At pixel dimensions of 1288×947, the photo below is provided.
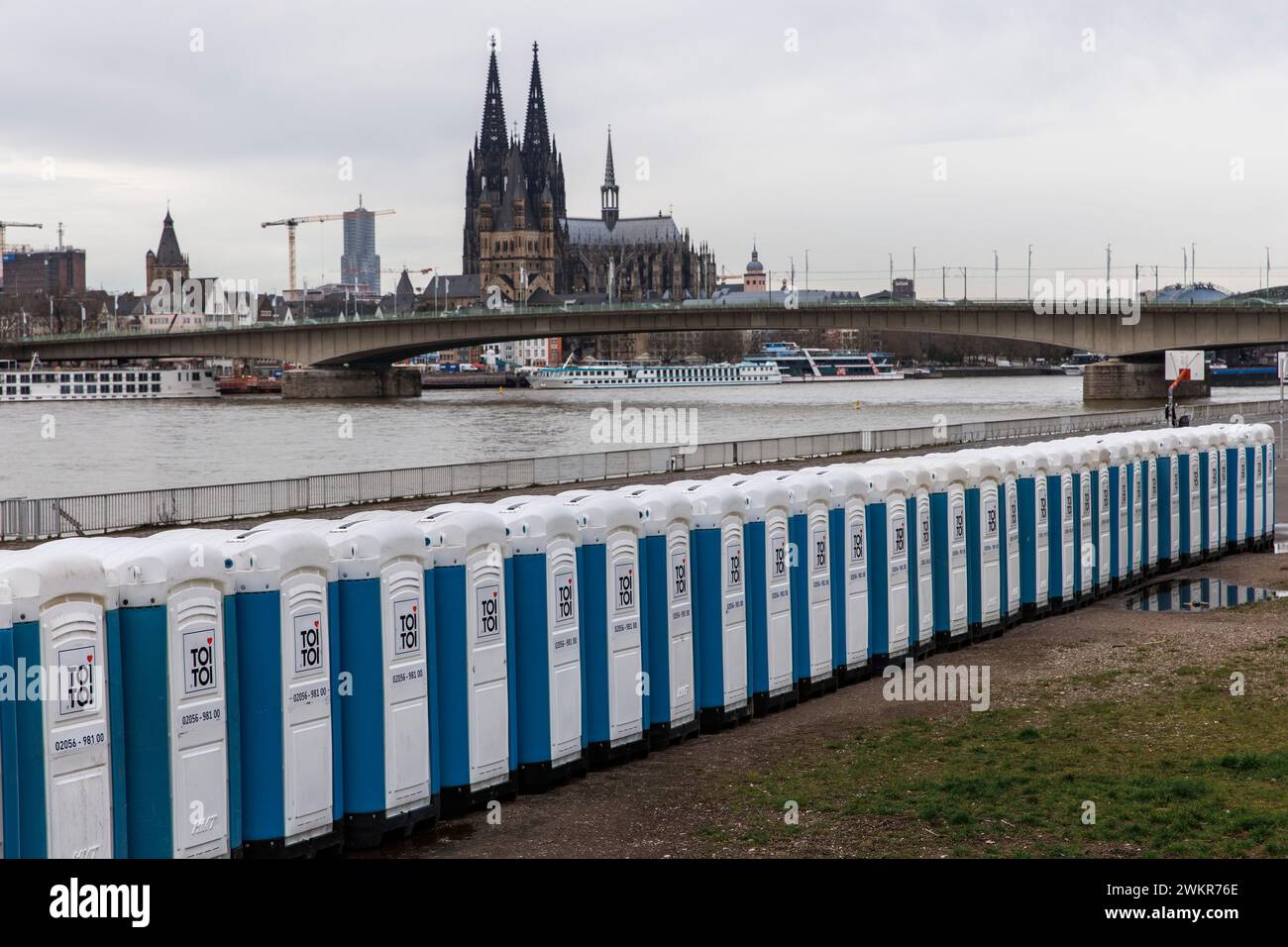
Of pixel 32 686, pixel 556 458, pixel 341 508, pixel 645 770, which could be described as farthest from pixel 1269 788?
pixel 556 458

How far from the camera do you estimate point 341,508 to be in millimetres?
28766

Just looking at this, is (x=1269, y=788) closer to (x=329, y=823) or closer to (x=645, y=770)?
(x=645, y=770)

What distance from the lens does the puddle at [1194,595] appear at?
19.2m

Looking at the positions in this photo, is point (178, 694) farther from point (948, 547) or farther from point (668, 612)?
point (948, 547)

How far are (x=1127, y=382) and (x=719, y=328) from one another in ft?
74.9

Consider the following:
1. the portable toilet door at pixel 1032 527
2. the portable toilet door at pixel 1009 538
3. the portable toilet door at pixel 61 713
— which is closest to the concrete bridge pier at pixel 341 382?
the portable toilet door at pixel 1032 527

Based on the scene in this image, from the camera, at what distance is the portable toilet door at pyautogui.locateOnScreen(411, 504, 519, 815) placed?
419 inches

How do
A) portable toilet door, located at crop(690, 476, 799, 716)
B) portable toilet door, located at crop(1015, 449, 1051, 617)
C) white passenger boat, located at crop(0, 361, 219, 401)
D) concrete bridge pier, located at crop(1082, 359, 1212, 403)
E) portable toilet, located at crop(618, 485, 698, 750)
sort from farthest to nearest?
white passenger boat, located at crop(0, 361, 219, 401) → concrete bridge pier, located at crop(1082, 359, 1212, 403) → portable toilet door, located at crop(1015, 449, 1051, 617) → portable toilet door, located at crop(690, 476, 799, 716) → portable toilet, located at crop(618, 485, 698, 750)

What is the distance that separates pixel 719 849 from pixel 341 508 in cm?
2032

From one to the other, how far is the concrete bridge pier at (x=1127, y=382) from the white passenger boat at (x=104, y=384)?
6958cm

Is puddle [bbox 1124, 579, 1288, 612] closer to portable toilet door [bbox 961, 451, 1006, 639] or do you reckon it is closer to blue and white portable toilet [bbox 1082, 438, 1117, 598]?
blue and white portable toilet [bbox 1082, 438, 1117, 598]

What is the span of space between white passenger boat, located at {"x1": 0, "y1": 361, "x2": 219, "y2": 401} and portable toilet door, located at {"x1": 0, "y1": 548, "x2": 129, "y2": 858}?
4516 inches

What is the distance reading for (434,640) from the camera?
10.6 meters

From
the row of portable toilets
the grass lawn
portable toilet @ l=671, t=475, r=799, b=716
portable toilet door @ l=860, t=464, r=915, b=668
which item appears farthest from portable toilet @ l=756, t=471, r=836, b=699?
the grass lawn
